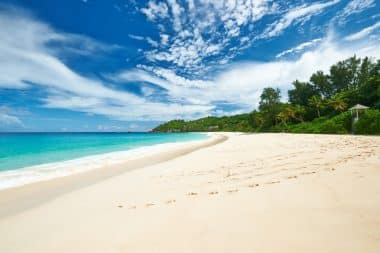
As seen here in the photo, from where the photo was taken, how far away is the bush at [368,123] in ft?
73.3

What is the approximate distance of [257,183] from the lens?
17.6ft

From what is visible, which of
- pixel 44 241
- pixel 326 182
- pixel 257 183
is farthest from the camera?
pixel 257 183

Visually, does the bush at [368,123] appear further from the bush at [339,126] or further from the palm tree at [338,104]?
the palm tree at [338,104]

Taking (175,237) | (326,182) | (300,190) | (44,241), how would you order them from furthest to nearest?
(326,182), (300,190), (44,241), (175,237)

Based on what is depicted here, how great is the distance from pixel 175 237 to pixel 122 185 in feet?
14.0

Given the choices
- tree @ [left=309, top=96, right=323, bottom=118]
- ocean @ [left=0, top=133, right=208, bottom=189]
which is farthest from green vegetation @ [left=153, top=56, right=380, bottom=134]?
ocean @ [left=0, top=133, right=208, bottom=189]

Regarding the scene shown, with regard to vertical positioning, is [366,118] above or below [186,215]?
above

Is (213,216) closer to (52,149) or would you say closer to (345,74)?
(52,149)

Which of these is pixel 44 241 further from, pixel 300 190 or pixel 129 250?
pixel 300 190

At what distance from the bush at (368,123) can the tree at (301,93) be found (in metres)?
35.8

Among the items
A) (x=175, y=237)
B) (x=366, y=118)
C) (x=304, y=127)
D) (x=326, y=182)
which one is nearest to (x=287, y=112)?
(x=304, y=127)

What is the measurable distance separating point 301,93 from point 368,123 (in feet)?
129

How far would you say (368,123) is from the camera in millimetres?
23219

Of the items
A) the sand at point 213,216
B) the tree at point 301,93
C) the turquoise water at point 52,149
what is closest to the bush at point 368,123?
the sand at point 213,216
